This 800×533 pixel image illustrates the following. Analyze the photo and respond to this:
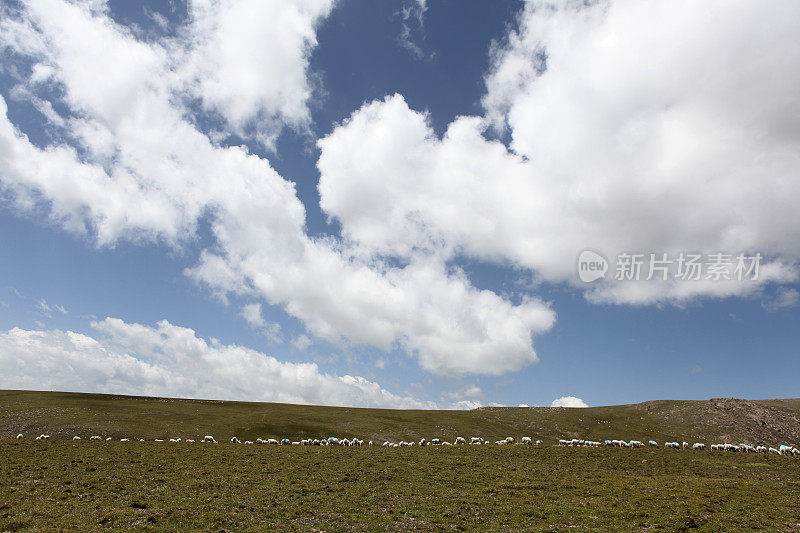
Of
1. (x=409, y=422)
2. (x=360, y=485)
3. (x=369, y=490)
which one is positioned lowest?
(x=409, y=422)

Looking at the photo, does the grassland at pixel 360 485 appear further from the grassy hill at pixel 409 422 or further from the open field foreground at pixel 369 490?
the grassy hill at pixel 409 422

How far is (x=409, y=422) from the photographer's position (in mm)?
89188

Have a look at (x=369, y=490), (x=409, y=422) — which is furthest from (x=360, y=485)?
(x=409, y=422)

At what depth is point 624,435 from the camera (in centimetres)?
9144

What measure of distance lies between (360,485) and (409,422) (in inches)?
2219

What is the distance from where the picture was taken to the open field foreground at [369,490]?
25688mm

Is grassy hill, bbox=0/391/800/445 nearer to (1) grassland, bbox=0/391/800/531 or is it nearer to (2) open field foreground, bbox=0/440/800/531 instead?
(1) grassland, bbox=0/391/800/531

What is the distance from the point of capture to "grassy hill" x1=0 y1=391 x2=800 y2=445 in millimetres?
69250

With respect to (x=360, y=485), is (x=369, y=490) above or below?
above

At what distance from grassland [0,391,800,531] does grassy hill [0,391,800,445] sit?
1005mm

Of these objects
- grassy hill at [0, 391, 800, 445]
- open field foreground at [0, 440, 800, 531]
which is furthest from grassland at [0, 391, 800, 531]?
grassy hill at [0, 391, 800, 445]

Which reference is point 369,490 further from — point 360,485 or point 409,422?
point 409,422

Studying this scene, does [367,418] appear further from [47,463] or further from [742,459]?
[742,459]

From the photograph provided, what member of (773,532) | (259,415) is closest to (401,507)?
(773,532)
